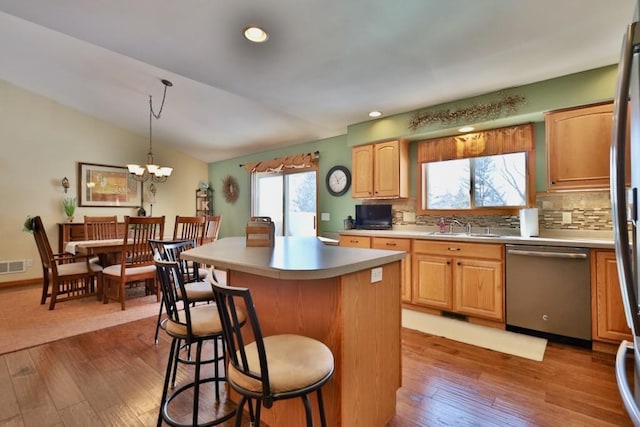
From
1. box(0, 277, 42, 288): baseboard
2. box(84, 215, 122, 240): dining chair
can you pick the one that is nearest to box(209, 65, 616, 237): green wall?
box(84, 215, 122, 240): dining chair

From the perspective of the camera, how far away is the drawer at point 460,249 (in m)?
2.91

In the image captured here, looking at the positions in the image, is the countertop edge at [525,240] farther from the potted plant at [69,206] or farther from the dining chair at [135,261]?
the potted plant at [69,206]

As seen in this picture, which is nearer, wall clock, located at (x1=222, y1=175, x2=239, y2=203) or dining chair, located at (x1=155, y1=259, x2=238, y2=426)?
dining chair, located at (x1=155, y1=259, x2=238, y2=426)

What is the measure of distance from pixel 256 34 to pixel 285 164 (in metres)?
3.02

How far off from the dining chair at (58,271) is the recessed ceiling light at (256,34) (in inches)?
126

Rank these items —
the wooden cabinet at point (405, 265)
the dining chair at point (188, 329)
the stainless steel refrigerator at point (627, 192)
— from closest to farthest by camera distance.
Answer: the stainless steel refrigerator at point (627, 192) → the dining chair at point (188, 329) → the wooden cabinet at point (405, 265)

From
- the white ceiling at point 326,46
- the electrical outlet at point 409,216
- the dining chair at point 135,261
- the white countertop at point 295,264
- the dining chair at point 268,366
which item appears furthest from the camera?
the electrical outlet at point 409,216

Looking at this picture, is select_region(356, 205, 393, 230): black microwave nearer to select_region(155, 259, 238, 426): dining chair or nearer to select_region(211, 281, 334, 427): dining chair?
select_region(155, 259, 238, 426): dining chair

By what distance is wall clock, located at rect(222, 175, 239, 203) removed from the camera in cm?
640

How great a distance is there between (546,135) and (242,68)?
298 cm

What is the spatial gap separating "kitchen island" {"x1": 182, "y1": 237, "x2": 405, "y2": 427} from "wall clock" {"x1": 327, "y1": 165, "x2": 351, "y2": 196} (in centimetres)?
292

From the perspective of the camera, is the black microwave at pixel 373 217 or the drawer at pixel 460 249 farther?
the black microwave at pixel 373 217

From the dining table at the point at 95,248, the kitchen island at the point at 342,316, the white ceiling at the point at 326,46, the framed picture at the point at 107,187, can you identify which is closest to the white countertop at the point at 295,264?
the kitchen island at the point at 342,316

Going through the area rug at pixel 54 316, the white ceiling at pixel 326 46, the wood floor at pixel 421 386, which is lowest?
the wood floor at pixel 421 386
